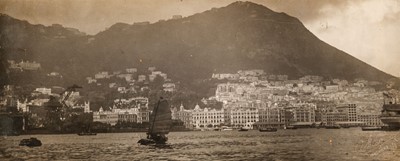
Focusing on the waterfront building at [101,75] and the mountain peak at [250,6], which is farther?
the waterfront building at [101,75]

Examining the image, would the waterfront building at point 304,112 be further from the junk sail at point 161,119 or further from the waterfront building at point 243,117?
the junk sail at point 161,119

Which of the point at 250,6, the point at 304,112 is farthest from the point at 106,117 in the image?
the point at 304,112

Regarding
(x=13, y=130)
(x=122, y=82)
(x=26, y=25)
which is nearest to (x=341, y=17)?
(x=122, y=82)

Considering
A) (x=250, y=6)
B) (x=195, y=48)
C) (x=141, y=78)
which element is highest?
(x=250, y=6)

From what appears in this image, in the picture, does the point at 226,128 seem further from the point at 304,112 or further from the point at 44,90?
the point at 44,90

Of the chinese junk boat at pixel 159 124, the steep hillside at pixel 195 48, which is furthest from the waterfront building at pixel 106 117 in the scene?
the steep hillside at pixel 195 48

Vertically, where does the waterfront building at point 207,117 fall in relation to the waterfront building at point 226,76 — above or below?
below

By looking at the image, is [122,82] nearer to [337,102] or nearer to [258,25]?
[258,25]
